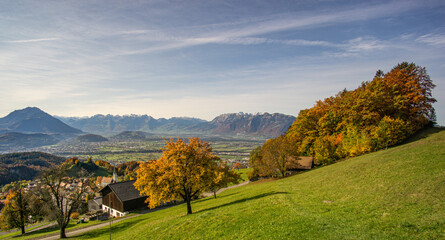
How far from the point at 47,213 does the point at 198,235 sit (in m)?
32.0

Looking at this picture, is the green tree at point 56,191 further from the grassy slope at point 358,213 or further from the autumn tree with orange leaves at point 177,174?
the grassy slope at point 358,213

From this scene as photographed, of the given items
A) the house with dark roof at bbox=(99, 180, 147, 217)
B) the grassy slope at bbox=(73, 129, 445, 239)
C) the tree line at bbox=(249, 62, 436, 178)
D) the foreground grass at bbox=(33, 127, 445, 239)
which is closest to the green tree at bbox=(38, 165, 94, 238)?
the grassy slope at bbox=(73, 129, 445, 239)

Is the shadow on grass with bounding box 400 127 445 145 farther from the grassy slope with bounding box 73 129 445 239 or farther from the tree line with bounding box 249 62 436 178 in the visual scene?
the grassy slope with bounding box 73 129 445 239

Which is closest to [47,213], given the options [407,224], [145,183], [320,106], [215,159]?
[145,183]

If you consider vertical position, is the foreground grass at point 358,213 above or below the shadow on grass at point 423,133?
below

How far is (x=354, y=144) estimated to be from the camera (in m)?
49.8

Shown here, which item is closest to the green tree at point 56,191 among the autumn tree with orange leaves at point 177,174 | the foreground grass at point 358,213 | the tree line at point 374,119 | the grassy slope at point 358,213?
the autumn tree with orange leaves at point 177,174

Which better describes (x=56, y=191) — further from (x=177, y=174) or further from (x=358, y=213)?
(x=358, y=213)

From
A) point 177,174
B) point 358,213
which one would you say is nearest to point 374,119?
point 358,213

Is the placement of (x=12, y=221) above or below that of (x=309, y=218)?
below

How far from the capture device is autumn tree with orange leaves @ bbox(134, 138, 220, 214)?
93.8 ft

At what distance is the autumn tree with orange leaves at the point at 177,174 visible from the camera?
28594mm

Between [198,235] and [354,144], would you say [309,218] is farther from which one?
[354,144]

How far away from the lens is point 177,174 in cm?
2873
